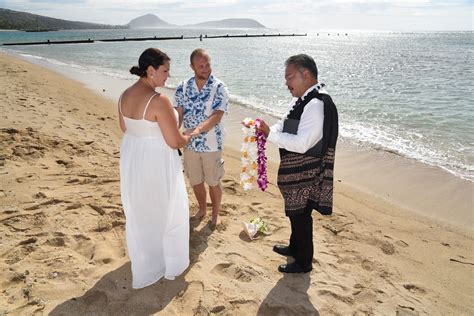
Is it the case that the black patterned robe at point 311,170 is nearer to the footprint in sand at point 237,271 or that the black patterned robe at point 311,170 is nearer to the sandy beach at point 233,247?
the footprint in sand at point 237,271

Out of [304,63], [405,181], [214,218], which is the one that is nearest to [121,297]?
[214,218]

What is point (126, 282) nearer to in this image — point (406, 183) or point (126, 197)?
point (126, 197)

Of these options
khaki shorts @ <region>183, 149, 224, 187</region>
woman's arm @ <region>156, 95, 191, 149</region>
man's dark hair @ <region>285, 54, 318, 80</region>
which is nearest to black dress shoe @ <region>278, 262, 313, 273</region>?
khaki shorts @ <region>183, 149, 224, 187</region>

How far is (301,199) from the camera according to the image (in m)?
3.45

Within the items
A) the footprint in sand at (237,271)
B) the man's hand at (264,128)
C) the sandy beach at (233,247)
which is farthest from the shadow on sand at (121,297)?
the man's hand at (264,128)

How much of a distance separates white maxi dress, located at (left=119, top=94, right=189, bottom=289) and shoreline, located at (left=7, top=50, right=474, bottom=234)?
414 cm

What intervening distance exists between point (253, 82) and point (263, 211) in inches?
587

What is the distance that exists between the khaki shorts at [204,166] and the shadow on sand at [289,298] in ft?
4.51

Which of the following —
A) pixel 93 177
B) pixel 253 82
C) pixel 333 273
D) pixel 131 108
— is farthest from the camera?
pixel 253 82

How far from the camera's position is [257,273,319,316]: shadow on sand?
3256mm

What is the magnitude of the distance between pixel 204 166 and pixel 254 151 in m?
0.73

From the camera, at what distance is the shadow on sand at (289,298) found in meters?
3.26

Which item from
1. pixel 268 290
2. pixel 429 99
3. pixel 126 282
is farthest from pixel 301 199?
pixel 429 99

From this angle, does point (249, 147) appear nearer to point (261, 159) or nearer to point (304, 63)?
point (261, 159)
